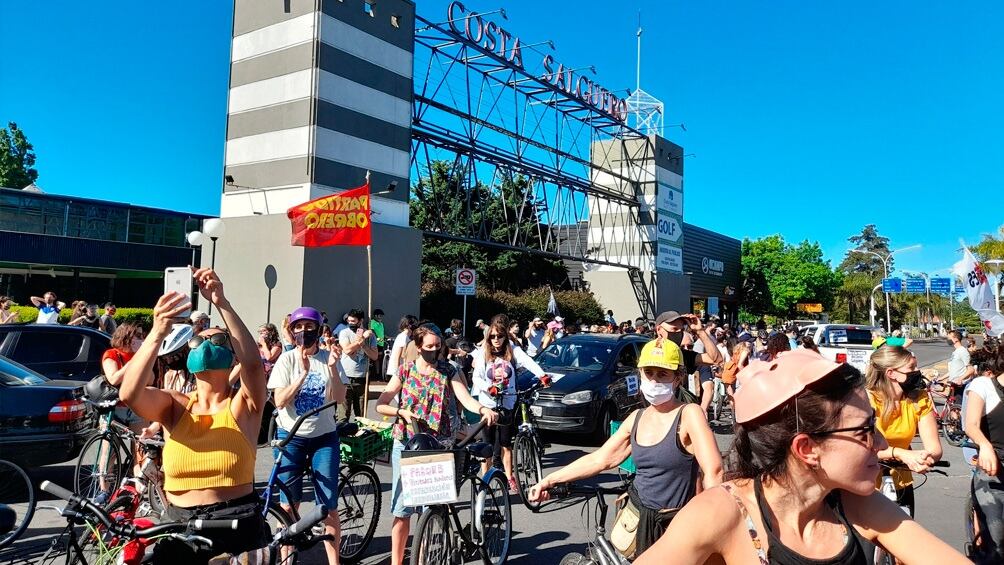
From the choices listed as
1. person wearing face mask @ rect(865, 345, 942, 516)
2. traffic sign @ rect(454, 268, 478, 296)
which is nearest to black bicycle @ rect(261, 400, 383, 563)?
person wearing face mask @ rect(865, 345, 942, 516)

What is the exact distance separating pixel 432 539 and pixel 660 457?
1730 mm

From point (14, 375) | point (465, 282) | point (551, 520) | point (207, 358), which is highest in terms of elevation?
point (465, 282)

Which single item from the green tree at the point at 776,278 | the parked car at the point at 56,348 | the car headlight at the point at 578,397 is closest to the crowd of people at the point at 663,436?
the car headlight at the point at 578,397

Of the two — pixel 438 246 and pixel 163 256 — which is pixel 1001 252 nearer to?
pixel 438 246

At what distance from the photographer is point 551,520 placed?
271 inches

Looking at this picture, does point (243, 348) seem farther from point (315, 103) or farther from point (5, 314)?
point (315, 103)

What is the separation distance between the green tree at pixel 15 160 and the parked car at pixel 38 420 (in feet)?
201

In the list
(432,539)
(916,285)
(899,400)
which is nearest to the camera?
(432,539)

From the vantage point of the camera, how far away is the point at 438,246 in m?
38.7

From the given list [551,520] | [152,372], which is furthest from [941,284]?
[152,372]

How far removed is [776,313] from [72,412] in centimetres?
6267

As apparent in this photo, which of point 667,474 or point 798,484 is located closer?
point 798,484

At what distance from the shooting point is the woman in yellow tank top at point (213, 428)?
330 cm

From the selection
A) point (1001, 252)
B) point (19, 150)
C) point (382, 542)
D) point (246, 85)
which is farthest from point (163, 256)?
point (1001, 252)
